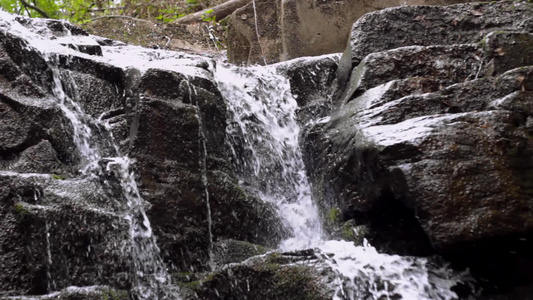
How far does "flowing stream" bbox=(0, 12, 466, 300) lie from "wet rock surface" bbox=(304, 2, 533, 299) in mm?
287

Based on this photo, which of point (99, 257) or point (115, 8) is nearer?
point (99, 257)

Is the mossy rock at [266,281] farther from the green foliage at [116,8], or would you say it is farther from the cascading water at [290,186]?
the green foliage at [116,8]

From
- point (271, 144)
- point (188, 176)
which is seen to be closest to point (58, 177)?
point (188, 176)

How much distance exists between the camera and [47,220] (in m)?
3.42

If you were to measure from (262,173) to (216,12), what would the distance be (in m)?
6.02

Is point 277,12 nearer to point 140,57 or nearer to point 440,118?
point 140,57

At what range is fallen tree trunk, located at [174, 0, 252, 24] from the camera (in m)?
10.4

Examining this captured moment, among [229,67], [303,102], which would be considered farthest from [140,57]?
[303,102]

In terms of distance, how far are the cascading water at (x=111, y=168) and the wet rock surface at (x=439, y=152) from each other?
149 centimetres

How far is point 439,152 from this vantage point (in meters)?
3.48

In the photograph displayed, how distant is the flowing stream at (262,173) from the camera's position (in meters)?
3.36

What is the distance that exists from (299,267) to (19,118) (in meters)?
2.65

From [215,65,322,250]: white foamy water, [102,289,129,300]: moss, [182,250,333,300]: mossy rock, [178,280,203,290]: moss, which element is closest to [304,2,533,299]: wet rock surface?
[215,65,322,250]: white foamy water

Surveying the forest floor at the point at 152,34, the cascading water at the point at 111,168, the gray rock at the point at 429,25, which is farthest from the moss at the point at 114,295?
the forest floor at the point at 152,34
